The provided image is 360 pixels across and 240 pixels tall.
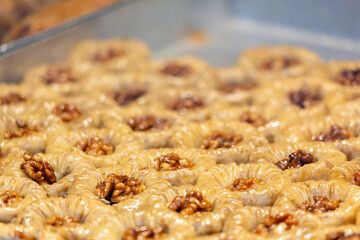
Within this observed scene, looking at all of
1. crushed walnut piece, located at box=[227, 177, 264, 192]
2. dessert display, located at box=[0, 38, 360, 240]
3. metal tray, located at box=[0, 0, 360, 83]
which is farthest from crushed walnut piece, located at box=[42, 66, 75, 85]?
crushed walnut piece, located at box=[227, 177, 264, 192]

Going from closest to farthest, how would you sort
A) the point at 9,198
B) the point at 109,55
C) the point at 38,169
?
the point at 9,198, the point at 38,169, the point at 109,55

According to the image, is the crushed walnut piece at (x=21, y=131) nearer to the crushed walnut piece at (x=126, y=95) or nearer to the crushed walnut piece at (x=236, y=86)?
the crushed walnut piece at (x=126, y=95)

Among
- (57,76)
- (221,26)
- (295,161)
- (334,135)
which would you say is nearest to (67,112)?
(57,76)

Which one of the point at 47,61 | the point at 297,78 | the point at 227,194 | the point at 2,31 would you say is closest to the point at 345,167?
the point at 227,194

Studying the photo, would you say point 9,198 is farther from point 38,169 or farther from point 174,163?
point 174,163

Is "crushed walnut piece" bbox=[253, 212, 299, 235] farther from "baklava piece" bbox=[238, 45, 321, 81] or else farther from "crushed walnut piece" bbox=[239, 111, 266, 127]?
"baklava piece" bbox=[238, 45, 321, 81]

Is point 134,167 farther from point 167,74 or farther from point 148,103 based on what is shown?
point 167,74
